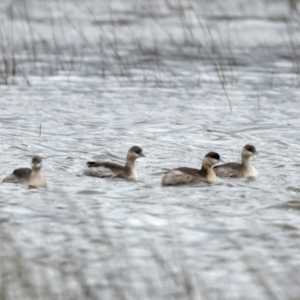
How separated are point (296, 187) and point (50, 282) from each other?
4041 millimetres

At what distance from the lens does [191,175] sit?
404 inches

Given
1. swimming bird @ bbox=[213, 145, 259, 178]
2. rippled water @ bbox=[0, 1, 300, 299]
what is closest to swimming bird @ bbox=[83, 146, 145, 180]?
rippled water @ bbox=[0, 1, 300, 299]

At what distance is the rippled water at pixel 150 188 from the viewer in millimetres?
6953

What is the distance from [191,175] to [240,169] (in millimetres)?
790

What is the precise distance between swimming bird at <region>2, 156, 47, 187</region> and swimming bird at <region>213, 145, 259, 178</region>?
Result: 2.30 meters

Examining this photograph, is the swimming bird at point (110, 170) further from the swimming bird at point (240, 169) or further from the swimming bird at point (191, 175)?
the swimming bird at point (240, 169)

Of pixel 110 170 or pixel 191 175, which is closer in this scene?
pixel 191 175

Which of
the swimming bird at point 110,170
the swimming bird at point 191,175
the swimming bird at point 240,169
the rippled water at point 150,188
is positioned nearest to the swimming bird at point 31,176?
the rippled water at point 150,188

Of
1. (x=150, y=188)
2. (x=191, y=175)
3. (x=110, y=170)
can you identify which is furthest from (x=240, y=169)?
(x=110, y=170)

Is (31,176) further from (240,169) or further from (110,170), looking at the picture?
(240,169)

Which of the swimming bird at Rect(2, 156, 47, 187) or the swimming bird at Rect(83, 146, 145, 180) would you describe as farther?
the swimming bird at Rect(83, 146, 145, 180)

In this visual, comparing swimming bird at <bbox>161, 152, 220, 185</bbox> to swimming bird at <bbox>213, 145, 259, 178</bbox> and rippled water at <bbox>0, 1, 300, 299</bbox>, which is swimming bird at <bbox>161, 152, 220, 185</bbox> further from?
swimming bird at <bbox>213, 145, 259, 178</bbox>

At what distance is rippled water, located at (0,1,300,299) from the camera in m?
6.95

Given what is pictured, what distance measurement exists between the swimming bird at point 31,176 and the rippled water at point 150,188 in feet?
0.34
